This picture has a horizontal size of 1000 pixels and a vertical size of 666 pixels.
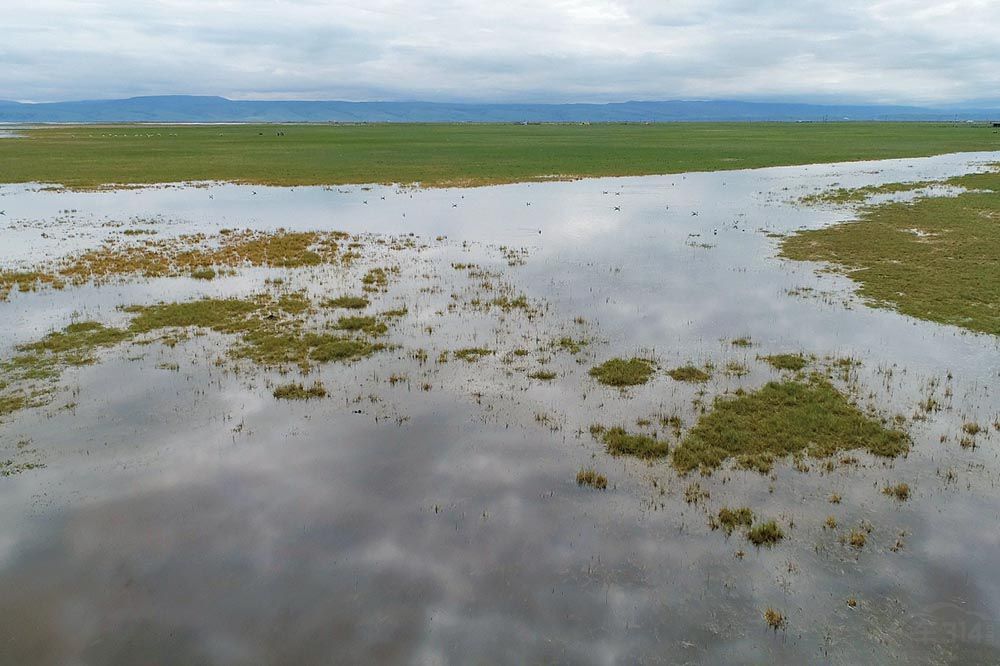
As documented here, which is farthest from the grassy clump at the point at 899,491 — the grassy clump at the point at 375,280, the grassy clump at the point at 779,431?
the grassy clump at the point at 375,280

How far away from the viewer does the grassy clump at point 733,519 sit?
1209cm

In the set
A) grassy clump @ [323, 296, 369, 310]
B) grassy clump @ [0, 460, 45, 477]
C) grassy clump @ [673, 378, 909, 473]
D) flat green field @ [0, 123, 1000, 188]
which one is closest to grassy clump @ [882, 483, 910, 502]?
grassy clump @ [673, 378, 909, 473]

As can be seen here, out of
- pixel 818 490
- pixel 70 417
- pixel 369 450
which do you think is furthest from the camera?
pixel 70 417

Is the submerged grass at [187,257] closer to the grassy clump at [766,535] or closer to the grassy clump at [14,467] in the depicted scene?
the grassy clump at [14,467]

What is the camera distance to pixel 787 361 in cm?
1984

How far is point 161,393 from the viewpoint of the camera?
17812mm

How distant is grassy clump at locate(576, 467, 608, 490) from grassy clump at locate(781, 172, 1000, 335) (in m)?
17.6

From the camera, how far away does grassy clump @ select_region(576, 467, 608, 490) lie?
13.5m

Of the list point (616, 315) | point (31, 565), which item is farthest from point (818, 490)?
point (31, 565)

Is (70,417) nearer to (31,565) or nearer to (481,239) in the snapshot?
(31,565)

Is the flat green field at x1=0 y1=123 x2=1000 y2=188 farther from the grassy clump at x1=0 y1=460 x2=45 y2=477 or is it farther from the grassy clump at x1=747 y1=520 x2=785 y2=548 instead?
the grassy clump at x1=747 y1=520 x2=785 y2=548

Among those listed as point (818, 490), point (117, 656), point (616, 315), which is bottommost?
point (117, 656)

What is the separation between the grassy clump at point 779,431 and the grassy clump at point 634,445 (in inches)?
16.8

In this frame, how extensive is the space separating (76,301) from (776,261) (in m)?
33.7
